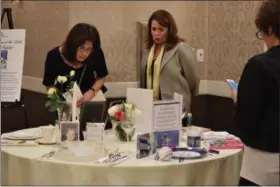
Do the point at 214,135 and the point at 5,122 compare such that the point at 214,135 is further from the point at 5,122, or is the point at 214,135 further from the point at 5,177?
the point at 5,122

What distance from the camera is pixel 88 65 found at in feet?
11.3

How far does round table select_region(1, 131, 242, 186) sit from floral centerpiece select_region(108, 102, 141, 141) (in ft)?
0.65

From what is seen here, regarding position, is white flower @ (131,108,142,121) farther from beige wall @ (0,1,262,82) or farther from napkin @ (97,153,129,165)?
beige wall @ (0,1,262,82)

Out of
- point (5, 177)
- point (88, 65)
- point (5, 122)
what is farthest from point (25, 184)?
point (5, 122)

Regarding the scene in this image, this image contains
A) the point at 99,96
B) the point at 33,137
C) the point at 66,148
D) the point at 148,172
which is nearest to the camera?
the point at 148,172

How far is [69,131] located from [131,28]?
201 centimetres

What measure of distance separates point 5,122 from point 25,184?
207 cm

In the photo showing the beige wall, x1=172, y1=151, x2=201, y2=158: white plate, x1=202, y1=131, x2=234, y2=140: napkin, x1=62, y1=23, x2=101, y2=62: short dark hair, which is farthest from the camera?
the beige wall

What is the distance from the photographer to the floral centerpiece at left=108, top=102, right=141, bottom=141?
245cm

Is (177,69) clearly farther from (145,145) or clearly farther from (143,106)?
(145,145)

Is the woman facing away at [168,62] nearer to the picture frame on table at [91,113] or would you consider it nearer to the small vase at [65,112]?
the picture frame on table at [91,113]

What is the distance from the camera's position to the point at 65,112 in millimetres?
2477

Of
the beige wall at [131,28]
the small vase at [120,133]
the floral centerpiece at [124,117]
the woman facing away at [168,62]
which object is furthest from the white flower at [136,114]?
the beige wall at [131,28]

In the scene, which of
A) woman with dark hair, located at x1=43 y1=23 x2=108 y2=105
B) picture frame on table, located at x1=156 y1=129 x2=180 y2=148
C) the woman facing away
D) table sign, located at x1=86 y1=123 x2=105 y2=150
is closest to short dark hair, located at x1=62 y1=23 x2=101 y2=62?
woman with dark hair, located at x1=43 y1=23 x2=108 y2=105
